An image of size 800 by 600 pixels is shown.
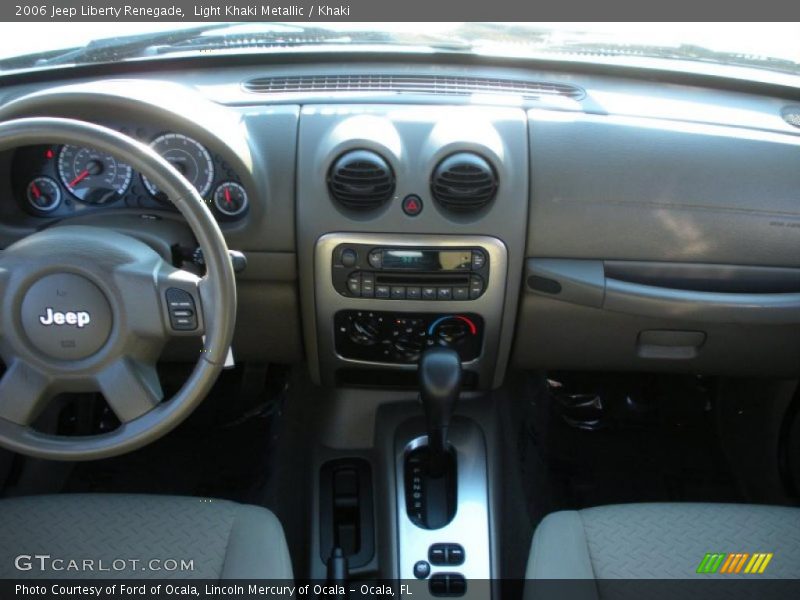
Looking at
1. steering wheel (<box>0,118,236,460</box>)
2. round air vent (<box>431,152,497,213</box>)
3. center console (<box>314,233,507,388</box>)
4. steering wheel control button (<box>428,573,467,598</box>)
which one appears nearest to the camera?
steering wheel (<box>0,118,236,460</box>)

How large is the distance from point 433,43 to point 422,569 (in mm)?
1322

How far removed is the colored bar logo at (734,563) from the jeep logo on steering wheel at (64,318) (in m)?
1.29

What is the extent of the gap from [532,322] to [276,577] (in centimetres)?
90

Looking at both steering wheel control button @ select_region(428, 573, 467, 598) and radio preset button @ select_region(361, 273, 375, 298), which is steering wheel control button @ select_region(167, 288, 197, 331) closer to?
radio preset button @ select_region(361, 273, 375, 298)

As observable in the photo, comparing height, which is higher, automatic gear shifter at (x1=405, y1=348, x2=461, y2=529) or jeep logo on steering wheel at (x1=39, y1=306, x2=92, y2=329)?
jeep logo on steering wheel at (x1=39, y1=306, x2=92, y2=329)

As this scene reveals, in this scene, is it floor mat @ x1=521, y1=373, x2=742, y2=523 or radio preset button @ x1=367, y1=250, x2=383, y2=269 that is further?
floor mat @ x1=521, y1=373, x2=742, y2=523

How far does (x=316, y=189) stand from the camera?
1840 millimetres

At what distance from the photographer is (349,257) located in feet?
6.19

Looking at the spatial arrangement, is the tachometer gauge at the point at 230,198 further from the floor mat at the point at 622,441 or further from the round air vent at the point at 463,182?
the floor mat at the point at 622,441

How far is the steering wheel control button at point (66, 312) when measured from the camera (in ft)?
5.11

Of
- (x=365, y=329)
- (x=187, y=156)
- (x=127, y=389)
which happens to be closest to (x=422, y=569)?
(x=365, y=329)

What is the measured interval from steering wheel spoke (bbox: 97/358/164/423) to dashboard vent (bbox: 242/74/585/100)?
2.49ft

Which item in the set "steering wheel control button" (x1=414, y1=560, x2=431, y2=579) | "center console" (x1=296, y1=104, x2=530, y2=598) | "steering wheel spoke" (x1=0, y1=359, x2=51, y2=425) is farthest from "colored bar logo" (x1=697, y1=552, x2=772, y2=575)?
"steering wheel spoke" (x1=0, y1=359, x2=51, y2=425)

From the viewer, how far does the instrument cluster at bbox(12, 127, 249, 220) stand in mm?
1810
